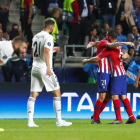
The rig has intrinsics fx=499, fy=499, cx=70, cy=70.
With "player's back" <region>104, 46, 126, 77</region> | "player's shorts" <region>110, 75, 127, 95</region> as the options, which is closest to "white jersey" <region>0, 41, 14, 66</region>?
"player's back" <region>104, 46, 126, 77</region>

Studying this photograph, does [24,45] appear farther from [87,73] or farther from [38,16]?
[38,16]

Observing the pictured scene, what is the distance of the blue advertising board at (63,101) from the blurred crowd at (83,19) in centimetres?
190

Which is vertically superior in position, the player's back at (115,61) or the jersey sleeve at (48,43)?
the jersey sleeve at (48,43)

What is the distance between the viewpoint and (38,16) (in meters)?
18.1

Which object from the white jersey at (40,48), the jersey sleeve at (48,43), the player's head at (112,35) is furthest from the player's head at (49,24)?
the player's head at (112,35)

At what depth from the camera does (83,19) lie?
1680cm

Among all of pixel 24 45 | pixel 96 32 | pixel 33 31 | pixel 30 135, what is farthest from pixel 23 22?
pixel 30 135

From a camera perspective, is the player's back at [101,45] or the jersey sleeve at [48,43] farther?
the player's back at [101,45]

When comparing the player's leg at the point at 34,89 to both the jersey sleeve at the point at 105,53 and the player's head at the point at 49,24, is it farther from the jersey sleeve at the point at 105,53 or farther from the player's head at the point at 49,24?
the jersey sleeve at the point at 105,53

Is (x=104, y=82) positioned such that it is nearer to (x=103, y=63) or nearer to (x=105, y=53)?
(x=103, y=63)

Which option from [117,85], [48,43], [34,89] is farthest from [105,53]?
[34,89]

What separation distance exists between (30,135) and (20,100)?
5.43 m

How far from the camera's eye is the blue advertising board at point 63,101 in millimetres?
13406

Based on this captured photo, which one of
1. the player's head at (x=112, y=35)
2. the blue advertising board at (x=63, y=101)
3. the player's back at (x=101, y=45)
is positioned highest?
the player's head at (x=112, y=35)
